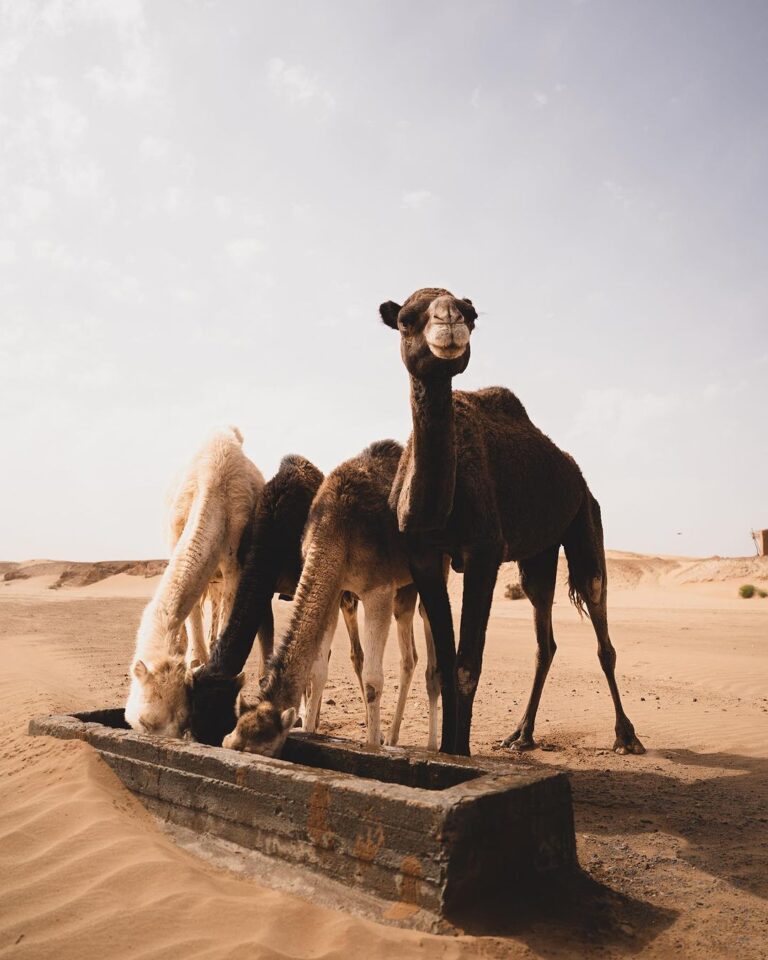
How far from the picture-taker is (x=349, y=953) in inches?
96.8

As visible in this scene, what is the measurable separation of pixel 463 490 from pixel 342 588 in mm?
1207

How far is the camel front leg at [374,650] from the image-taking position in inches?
219

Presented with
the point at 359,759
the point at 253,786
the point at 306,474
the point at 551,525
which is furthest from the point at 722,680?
the point at 253,786

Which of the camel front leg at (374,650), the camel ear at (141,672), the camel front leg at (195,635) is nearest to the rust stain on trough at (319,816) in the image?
the camel ear at (141,672)

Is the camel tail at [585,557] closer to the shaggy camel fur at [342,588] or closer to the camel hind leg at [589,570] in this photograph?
the camel hind leg at [589,570]

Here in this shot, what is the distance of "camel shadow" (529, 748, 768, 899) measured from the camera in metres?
3.75

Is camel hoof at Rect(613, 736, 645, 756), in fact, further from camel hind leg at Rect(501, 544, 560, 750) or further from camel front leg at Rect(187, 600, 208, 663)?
camel front leg at Rect(187, 600, 208, 663)

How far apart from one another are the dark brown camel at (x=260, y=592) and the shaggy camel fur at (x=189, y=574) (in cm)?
17

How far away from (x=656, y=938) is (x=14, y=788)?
329cm

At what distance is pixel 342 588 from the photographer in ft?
17.7

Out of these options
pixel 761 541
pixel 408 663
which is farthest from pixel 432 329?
pixel 761 541

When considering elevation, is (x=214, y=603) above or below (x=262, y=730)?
above

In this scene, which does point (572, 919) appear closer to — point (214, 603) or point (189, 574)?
point (189, 574)

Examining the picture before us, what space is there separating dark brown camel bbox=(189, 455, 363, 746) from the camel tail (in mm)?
2260
